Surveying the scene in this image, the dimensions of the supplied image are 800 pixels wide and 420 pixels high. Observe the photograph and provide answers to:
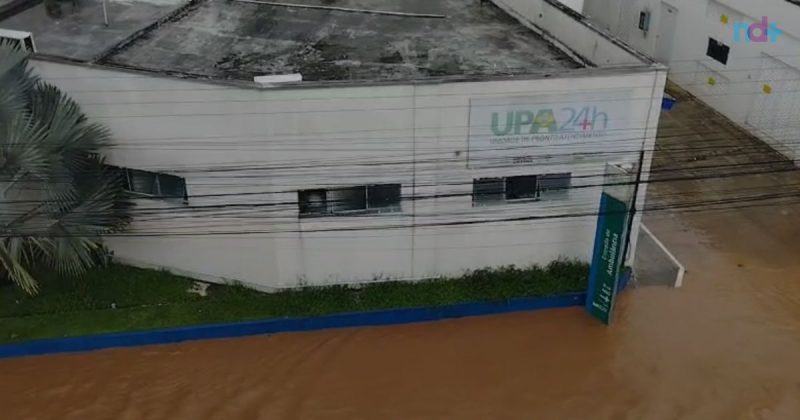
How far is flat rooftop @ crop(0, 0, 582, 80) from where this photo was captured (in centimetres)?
1371

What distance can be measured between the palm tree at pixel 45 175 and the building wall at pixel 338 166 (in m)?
0.48

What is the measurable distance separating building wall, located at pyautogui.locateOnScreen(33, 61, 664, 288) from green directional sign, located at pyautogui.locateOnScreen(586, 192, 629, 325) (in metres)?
0.77

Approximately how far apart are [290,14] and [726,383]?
10.9 meters

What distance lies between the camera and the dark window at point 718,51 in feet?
67.5

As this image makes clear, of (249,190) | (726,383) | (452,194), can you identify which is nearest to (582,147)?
(452,194)

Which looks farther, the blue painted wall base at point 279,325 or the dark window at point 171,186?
the dark window at point 171,186

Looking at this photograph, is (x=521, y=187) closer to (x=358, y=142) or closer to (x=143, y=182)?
(x=358, y=142)

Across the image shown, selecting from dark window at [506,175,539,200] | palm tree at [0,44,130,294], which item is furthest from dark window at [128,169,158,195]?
dark window at [506,175,539,200]

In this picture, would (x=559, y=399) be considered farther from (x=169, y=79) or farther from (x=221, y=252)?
(x=169, y=79)

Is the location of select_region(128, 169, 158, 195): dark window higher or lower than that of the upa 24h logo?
lower

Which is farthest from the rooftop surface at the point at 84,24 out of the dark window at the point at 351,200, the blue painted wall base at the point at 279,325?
the blue painted wall base at the point at 279,325
